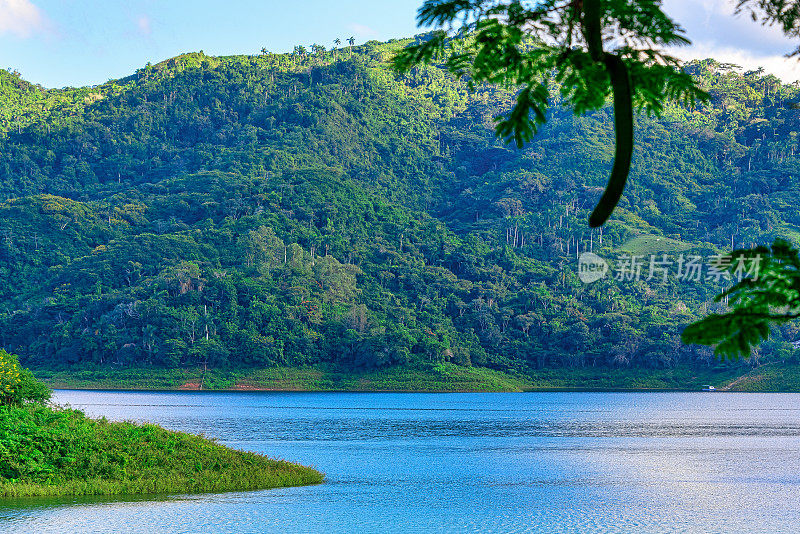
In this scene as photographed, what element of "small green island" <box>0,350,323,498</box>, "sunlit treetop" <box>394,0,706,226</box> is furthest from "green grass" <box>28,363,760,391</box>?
"sunlit treetop" <box>394,0,706,226</box>

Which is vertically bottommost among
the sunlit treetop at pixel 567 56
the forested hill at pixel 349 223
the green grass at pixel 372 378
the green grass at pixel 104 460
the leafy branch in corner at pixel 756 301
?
the green grass at pixel 372 378

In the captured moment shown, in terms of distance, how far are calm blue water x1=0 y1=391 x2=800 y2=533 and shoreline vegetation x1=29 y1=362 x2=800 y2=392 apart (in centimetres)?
2745

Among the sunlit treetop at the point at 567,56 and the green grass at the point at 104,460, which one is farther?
the green grass at the point at 104,460

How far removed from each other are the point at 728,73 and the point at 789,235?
54.9m

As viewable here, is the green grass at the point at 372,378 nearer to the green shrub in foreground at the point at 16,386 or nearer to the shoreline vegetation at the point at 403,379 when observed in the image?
the shoreline vegetation at the point at 403,379

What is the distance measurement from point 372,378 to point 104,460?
299 ft

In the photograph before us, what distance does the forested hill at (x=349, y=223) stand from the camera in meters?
120

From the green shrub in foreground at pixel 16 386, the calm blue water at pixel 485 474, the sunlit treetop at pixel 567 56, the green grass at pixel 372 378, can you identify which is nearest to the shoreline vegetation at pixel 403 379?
the green grass at pixel 372 378

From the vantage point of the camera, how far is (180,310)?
121 m

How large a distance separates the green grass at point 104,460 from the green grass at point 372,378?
85945 mm

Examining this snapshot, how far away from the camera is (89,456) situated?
1091 inches

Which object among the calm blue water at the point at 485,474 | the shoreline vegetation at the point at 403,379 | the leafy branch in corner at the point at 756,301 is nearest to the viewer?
the leafy branch in corner at the point at 756,301

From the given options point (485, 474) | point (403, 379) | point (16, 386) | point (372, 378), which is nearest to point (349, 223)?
point (372, 378)

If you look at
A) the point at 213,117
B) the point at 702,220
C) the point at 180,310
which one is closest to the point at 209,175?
the point at 213,117
